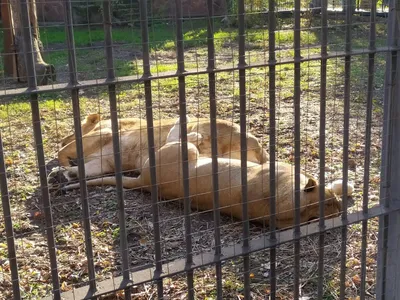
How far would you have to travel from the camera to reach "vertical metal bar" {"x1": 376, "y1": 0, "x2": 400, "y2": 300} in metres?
3.65

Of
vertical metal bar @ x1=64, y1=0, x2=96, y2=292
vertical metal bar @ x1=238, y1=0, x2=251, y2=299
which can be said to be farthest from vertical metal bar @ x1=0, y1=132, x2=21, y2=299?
vertical metal bar @ x1=238, y1=0, x2=251, y2=299

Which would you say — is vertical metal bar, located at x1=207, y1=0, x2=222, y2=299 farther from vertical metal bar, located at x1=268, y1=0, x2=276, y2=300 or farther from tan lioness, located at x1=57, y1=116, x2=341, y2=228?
tan lioness, located at x1=57, y1=116, x2=341, y2=228

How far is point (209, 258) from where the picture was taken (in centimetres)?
326

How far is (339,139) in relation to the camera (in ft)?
24.0

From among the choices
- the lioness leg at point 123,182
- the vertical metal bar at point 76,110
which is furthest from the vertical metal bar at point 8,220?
the lioness leg at point 123,182

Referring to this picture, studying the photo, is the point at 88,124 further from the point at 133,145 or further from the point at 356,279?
the point at 356,279

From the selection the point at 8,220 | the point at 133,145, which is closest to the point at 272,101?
the point at 8,220

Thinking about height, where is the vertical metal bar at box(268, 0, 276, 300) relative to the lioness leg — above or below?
above

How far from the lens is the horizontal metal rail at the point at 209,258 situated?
2992 mm

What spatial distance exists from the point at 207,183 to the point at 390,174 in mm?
2100

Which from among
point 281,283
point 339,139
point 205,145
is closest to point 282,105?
point 339,139

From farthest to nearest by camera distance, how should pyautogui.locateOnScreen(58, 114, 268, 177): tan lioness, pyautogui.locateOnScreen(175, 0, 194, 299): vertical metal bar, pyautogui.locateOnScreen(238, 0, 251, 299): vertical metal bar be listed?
pyautogui.locateOnScreen(58, 114, 268, 177): tan lioness < pyautogui.locateOnScreen(238, 0, 251, 299): vertical metal bar < pyautogui.locateOnScreen(175, 0, 194, 299): vertical metal bar

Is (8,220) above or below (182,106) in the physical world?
below

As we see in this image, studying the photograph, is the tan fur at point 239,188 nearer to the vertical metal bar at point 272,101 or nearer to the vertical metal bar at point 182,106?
the vertical metal bar at point 272,101
